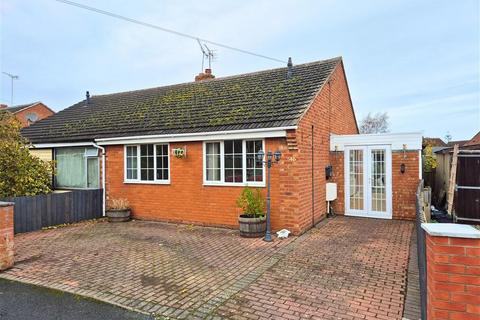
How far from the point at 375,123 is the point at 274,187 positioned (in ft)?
126

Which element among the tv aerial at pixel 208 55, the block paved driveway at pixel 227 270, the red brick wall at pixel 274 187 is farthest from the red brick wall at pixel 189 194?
the tv aerial at pixel 208 55

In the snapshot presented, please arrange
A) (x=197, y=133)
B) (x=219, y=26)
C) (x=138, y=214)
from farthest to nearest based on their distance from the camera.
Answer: (x=219, y=26) < (x=138, y=214) < (x=197, y=133)

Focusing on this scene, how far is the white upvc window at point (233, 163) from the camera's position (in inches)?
367

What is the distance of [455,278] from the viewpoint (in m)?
2.44

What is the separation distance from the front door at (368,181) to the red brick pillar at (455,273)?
352 inches

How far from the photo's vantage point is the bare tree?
41.8 m

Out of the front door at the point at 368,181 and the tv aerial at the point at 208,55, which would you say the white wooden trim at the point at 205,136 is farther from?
the tv aerial at the point at 208,55

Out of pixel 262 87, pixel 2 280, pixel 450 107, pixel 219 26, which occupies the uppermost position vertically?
pixel 219 26

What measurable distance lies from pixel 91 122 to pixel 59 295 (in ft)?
36.0

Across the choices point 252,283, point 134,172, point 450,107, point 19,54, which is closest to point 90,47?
point 19,54

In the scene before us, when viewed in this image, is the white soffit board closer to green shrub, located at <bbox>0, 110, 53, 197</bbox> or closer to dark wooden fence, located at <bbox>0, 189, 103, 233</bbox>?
dark wooden fence, located at <bbox>0, 189, 103, 233</bbox>

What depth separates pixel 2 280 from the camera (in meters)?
5.69

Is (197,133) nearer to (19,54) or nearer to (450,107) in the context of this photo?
(19,54)

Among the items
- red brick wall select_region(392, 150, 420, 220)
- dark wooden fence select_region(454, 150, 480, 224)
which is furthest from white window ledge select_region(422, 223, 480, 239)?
dark wooden fence select_region(454, 150, 480, 224)
